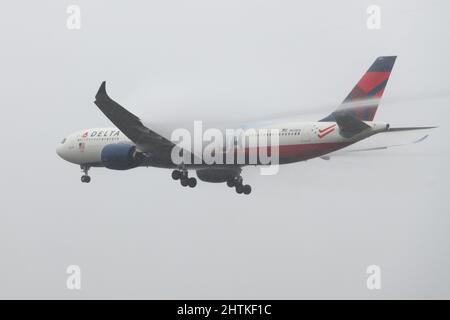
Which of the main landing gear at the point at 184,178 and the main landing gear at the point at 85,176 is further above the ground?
the main landing gear at the point at 85,176

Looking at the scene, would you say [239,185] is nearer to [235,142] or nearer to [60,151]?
[235,142]

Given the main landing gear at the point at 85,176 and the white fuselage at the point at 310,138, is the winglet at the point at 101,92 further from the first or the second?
the main landing gear at the point at 85,176

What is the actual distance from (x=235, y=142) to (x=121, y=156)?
20.3ft

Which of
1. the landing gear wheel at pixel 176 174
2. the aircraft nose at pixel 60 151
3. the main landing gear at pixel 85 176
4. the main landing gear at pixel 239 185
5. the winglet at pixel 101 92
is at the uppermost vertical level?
the winglet at pixel 101 92

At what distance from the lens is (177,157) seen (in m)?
68.4

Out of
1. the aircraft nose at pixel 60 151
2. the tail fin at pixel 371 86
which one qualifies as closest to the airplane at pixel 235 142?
the tail fin at pixel 371 86

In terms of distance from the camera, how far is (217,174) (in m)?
70.8

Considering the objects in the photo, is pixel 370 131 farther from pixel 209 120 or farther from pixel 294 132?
pixel 209 120

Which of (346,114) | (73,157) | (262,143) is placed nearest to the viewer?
(346,114)

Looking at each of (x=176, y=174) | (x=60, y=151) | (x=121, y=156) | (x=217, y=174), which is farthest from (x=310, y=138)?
(x=60, y=151)

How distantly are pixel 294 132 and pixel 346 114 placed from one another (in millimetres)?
3908

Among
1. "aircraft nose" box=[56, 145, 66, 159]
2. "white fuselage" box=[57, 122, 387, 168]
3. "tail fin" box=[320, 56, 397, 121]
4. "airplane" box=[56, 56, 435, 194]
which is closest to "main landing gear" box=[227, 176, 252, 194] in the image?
"airplane" box=[56, 56, 435, 194]

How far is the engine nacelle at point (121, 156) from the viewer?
67.6m

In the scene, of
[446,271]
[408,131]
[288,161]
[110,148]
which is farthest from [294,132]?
[446,271]
